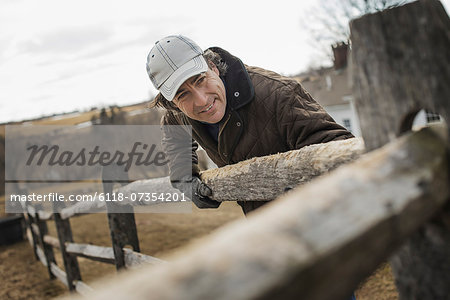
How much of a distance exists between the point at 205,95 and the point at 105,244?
Answer: 573cm

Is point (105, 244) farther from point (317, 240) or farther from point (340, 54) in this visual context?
point (340, 54)

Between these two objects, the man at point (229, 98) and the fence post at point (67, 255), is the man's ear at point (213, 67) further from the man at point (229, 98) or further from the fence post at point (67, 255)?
the fence post at point (67, 255)

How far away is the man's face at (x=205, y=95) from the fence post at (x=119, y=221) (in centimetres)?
144

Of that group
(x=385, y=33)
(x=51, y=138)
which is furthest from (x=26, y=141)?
(x=385, y=33)

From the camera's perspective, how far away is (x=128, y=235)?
10.3 ft

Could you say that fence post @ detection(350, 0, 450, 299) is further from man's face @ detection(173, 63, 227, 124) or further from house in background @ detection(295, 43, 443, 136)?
house in background @ detection(295, 43, 443, 136)

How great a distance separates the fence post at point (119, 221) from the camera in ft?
10.1

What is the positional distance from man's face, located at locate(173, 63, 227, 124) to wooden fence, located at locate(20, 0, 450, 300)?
1502mm

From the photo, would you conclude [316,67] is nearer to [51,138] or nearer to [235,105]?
[51,138]

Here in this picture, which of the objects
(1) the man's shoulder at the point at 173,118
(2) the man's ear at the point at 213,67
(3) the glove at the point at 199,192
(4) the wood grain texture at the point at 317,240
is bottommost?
(3) the glove at the point at 199,192

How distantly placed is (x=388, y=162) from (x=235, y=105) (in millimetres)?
1634

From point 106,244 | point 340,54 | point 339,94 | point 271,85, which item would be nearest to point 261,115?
point 271,85

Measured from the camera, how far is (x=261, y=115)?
2176 millimetres
